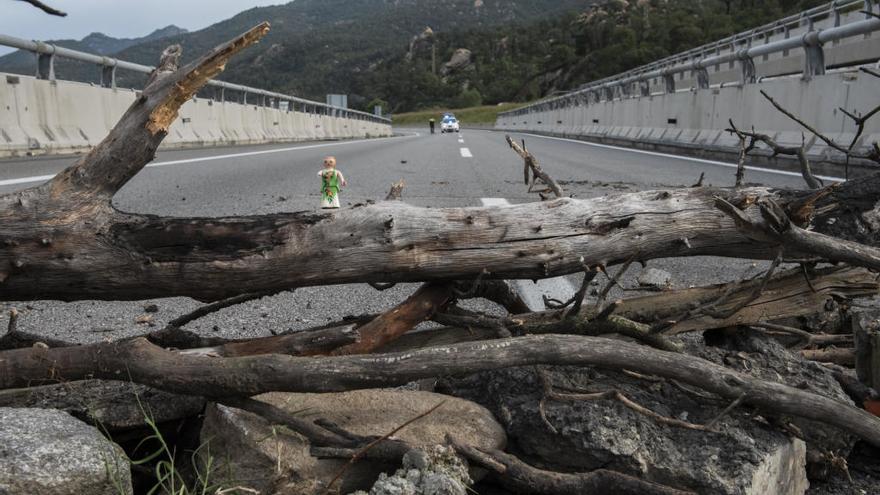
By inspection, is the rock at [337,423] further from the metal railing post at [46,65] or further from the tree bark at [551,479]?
the metal railing post at [46,65]

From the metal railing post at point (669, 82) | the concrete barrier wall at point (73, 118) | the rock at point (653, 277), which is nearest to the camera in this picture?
the rock at point (653, 277)

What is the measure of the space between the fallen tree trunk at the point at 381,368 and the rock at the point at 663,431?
114 mm

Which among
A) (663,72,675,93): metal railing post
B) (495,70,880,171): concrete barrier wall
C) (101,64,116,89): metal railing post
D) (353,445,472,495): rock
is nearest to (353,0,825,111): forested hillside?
(495,70,880,171): concrete barrier wall

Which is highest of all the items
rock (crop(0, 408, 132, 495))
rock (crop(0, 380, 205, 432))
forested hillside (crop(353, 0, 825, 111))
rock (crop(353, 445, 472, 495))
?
forested hillside (crop(353, 0, 825, 111))

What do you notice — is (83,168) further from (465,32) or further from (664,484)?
(465,32)

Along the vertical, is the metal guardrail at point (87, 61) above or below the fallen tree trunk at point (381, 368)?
above

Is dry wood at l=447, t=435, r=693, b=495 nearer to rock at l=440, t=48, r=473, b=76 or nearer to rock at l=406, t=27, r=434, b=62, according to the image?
rock at l=440, t=48, r=473, b=76

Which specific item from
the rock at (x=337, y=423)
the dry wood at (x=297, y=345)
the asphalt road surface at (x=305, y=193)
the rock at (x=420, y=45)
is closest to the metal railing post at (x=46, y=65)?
the asphalt road surface at (x=305, y=193)

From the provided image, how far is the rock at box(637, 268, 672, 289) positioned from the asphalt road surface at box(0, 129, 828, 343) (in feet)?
0.29

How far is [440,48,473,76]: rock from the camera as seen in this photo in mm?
165625

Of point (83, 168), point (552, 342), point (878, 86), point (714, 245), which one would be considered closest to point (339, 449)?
point (552, 342)

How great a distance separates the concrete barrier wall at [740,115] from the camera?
11359mm

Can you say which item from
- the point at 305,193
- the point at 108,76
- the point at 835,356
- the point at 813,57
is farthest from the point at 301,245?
the point at 108,76

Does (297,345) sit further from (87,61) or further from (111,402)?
(87,61)
